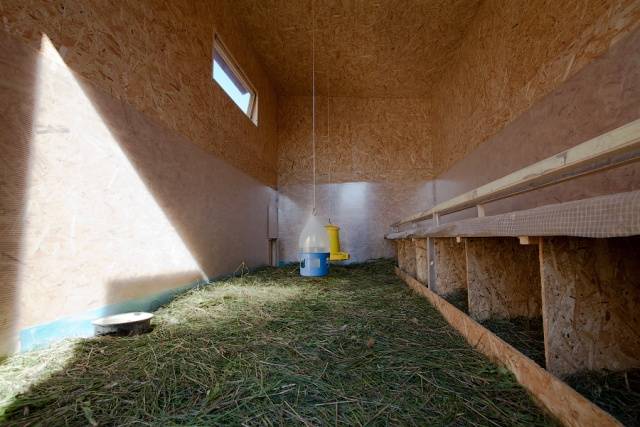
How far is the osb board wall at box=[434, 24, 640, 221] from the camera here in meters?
1.75

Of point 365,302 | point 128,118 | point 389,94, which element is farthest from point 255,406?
point 389,94

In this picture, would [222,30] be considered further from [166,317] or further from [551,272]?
[551,272]

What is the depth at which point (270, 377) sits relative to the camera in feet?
3.87

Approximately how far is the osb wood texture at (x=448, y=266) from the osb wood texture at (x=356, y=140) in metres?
3.73

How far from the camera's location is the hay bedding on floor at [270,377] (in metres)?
0.95

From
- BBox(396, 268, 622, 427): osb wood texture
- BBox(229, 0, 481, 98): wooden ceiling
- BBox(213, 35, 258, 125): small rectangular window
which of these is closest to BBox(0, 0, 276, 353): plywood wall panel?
BBox(213, 35, 258, 125): small rectangular window

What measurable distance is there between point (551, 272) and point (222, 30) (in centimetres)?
410

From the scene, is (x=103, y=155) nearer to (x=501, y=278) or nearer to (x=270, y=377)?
(x=270, y=377)

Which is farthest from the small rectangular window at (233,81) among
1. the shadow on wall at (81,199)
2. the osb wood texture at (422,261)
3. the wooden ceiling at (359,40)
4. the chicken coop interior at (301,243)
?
the osb wood texture at (422,261)

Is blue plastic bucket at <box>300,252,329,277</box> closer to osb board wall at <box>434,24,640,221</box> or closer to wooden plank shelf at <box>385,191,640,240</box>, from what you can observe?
osb board wall at <box>434,24,640,221</box>

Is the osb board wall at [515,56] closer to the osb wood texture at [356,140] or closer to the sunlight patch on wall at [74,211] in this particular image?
the osb wood texture at [356,140]

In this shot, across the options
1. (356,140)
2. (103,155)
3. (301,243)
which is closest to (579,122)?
(301,243)

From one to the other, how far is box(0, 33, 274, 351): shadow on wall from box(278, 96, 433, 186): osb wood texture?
10.7 feet

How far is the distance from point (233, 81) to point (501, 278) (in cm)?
419
